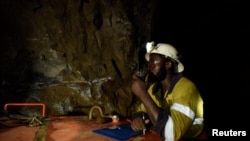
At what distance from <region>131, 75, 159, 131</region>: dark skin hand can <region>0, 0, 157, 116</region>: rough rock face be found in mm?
2054

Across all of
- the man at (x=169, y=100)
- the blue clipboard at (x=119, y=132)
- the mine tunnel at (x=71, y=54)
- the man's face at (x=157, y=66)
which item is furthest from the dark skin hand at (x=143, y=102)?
the mine tunnel at (x=71, y=54)

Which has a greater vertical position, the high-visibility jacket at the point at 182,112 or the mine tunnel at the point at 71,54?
the mine tunnel at the point at 71,54

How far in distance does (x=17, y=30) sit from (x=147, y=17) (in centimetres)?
277

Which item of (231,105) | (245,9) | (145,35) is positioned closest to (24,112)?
(145,35)

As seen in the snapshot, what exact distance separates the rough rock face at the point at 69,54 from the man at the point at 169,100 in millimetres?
1851

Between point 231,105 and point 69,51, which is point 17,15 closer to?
point 69,51

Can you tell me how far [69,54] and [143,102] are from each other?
273 centimetres

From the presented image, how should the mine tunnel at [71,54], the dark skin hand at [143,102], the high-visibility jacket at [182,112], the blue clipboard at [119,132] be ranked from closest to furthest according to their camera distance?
1. the high-visibility jacket at [182,112]
2. the dark skin hand at [143,102]
3. the blue clipboard at [119,132]
4. the mine tunnel at [71,54]

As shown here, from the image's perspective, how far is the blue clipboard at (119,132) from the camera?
123 inches

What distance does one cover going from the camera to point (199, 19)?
25.4ft

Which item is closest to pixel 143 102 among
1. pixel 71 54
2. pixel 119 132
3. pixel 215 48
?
pixel 119 132

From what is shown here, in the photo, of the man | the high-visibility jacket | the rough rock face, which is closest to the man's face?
the man

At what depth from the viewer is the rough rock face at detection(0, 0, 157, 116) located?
16.5 ft

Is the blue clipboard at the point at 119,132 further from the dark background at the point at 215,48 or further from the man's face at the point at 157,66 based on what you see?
the dark background at the point at 215,48
